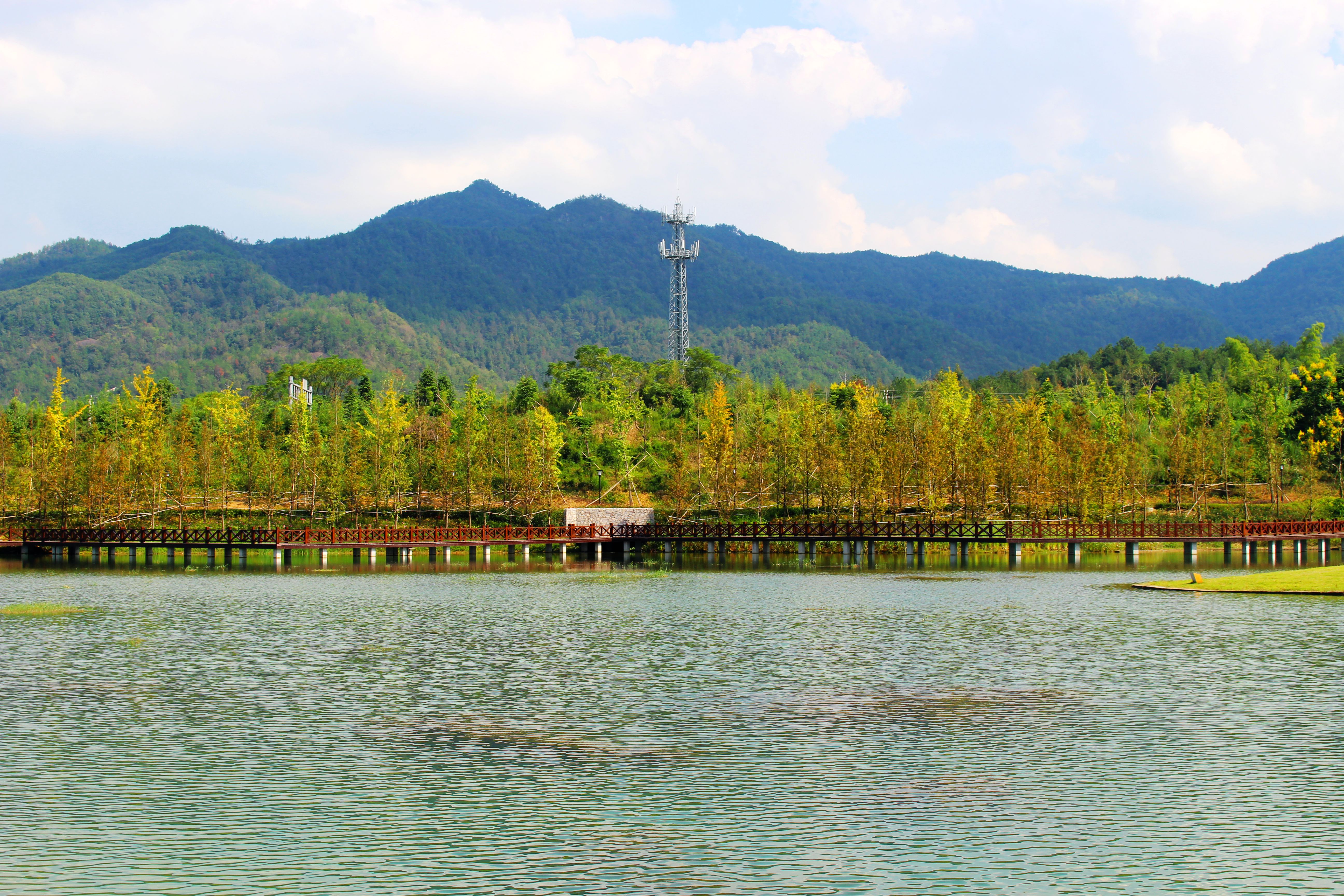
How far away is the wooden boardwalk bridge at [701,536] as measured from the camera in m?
63.0

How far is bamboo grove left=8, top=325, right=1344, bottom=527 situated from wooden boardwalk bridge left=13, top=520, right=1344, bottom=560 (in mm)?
3584

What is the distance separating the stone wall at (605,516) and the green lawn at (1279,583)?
134 feet

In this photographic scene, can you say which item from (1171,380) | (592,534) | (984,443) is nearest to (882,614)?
(592,534)

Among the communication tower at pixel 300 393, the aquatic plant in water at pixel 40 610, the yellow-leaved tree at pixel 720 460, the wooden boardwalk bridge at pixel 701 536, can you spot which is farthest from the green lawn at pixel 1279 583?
the communication tower at pixel 300 393

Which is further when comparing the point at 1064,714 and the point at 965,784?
the point at 1064,714

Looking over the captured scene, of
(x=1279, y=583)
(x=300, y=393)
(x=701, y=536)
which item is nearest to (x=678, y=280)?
(x=300, y=393)

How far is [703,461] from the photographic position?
80.3m

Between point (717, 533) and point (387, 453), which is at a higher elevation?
point (387, 453)

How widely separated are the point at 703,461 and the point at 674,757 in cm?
6507

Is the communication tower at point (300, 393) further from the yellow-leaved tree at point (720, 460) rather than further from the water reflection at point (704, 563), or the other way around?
the yellow-leaved tree at point (720, 460)

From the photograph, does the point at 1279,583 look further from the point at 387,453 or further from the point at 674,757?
the point at 387,453

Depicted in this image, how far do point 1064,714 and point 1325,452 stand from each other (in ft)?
237

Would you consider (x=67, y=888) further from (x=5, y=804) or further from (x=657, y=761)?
(x=657, y=761)

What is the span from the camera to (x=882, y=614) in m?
33.7
